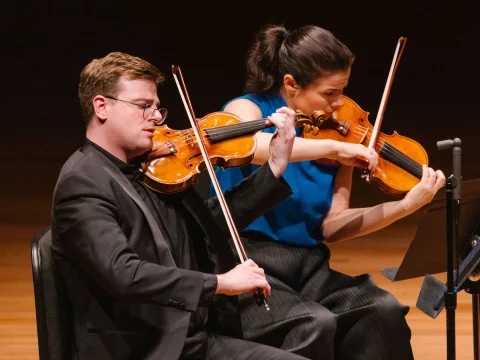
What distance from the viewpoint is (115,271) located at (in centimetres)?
188

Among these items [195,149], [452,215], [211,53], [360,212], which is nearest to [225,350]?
[195,149]

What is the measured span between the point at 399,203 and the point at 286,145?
1.56 ft

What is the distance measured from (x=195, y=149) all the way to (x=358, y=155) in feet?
1.63

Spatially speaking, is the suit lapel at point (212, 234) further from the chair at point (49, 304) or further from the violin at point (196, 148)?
the chair at point (49, 304)

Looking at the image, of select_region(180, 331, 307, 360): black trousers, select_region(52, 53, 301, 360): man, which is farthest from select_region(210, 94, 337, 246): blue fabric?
select_region(180, 331, 307, 360): black trousers

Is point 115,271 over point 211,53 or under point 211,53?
over

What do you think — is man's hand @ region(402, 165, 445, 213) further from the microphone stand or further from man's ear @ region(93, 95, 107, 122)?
man's ear @ region(93, 95, 107, 122)

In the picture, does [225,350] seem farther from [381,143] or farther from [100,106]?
[381,143]

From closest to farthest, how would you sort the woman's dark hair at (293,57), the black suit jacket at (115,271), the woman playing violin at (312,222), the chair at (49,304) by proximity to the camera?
1. the black suit jacket at (115,271)
2. the chair at (49,304)
3. the woman playing violin at (312,222)
4. the woman's dark hair at (293,57)

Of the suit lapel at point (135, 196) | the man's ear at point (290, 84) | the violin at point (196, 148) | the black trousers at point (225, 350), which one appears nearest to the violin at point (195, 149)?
the violin at point (196, 148)

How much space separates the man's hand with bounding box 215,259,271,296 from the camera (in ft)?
6.30

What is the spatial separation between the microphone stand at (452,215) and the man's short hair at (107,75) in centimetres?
71

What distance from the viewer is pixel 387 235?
445 cm

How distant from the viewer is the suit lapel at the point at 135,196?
203cm
